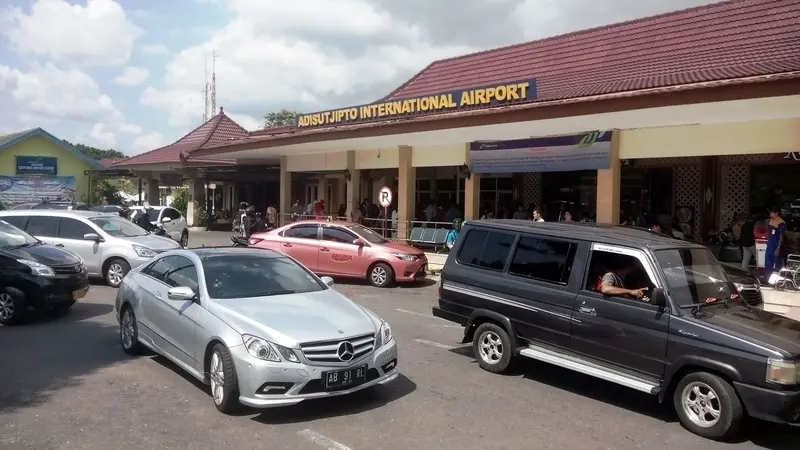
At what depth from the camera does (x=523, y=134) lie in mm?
16375

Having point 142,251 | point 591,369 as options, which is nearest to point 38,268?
point 142,251

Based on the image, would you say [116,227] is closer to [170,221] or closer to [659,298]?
[170,221]

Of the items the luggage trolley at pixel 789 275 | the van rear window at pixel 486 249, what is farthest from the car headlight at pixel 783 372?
the luggage trolley at pixel 789 275

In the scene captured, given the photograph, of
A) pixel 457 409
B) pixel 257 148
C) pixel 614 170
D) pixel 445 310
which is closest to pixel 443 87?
pixel 257 148

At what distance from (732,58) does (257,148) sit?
14.8 meters

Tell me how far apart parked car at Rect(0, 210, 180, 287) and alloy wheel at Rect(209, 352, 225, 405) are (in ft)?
26.4

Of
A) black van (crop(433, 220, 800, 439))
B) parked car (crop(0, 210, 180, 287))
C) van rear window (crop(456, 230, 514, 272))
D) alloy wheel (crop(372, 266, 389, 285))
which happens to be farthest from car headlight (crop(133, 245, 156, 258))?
van rear window (crop(456, 230, 514, 272))

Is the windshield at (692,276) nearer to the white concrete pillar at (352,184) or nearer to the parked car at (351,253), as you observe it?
the parked car at (351,253)

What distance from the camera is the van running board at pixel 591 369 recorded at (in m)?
5.87

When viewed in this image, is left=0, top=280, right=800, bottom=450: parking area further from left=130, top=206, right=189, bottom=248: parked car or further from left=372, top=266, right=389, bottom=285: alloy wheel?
left=130, top=206, right=189, bottom=248: parked car

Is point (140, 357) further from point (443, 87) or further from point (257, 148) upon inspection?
point (443, 87)

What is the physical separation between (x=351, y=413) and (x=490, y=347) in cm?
223

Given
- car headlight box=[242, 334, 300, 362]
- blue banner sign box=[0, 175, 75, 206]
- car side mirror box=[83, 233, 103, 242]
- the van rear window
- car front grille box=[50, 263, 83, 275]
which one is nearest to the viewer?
car headlight box=[242, 334, 300, 362]

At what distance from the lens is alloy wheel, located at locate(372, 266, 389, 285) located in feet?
47.3
